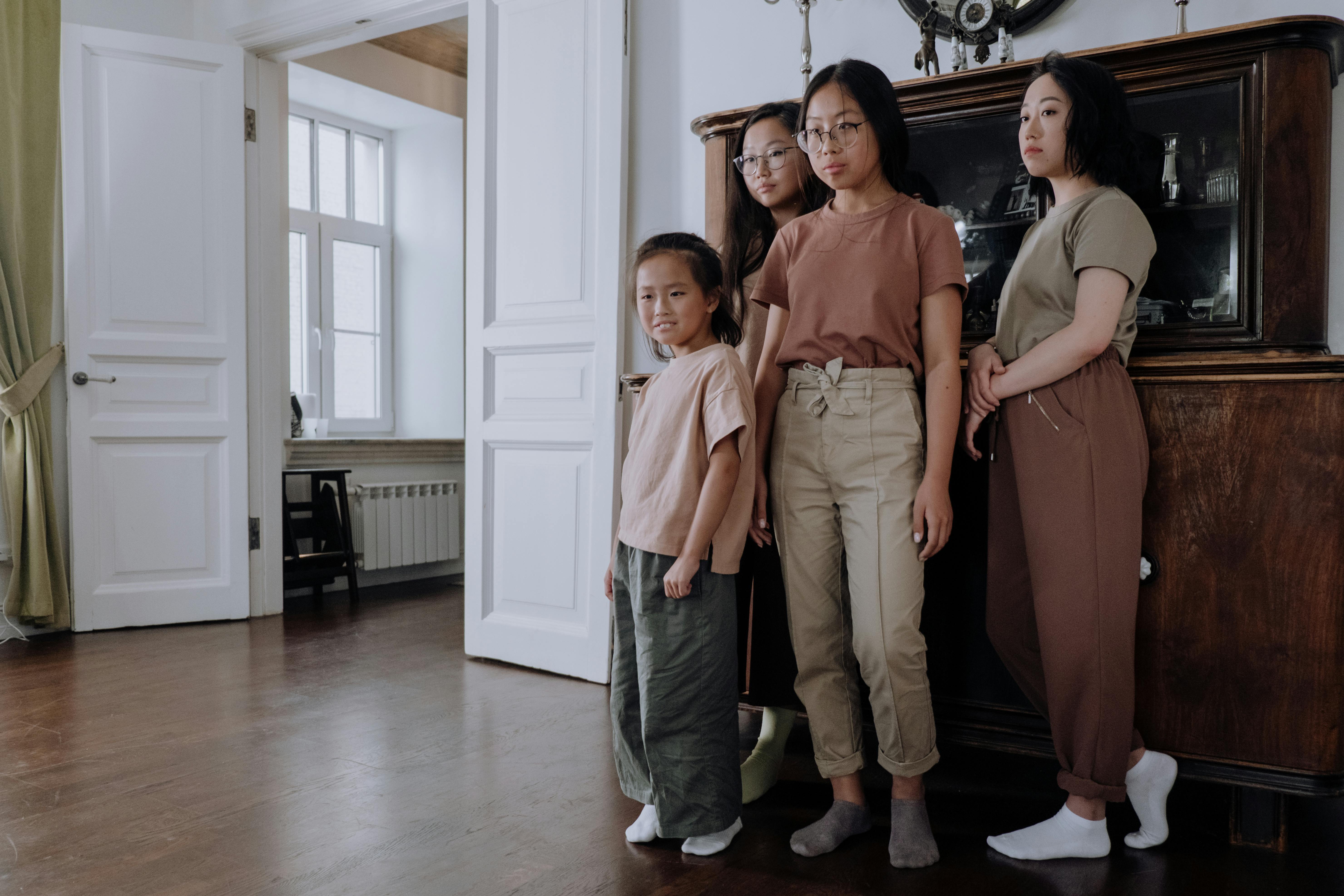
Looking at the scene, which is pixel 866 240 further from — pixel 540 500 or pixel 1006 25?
pixel 540 500

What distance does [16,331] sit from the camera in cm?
Result: 315

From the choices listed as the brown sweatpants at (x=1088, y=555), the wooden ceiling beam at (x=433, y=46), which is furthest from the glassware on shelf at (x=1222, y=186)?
the wooden ceiling beam at (x=433, y=46)

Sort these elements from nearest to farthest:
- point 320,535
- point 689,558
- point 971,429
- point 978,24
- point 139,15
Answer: point 689,558 → point 971,429 → point 978,24 → point 139,15 → point 320,535

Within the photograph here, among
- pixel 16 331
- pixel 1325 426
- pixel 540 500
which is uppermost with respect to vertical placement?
pixel 16 331

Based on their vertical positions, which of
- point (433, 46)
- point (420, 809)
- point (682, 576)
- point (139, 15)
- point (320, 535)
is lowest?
point (420, 809)

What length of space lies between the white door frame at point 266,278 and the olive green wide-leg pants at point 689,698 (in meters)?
2.57

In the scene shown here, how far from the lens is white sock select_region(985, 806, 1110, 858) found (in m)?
1.54

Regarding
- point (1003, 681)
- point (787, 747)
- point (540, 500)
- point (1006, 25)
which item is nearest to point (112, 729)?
point (540, 500)

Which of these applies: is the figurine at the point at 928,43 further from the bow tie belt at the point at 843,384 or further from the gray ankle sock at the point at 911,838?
the gray ankle sock at the point at 911,838

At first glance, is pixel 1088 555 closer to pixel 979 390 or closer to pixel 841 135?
pixel 979 390

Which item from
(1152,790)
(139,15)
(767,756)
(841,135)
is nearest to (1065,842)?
(1152,790)

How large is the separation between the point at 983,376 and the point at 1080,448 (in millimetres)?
203

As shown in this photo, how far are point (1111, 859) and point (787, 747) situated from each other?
A: 0.77 meters

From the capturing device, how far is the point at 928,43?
6.86ft
